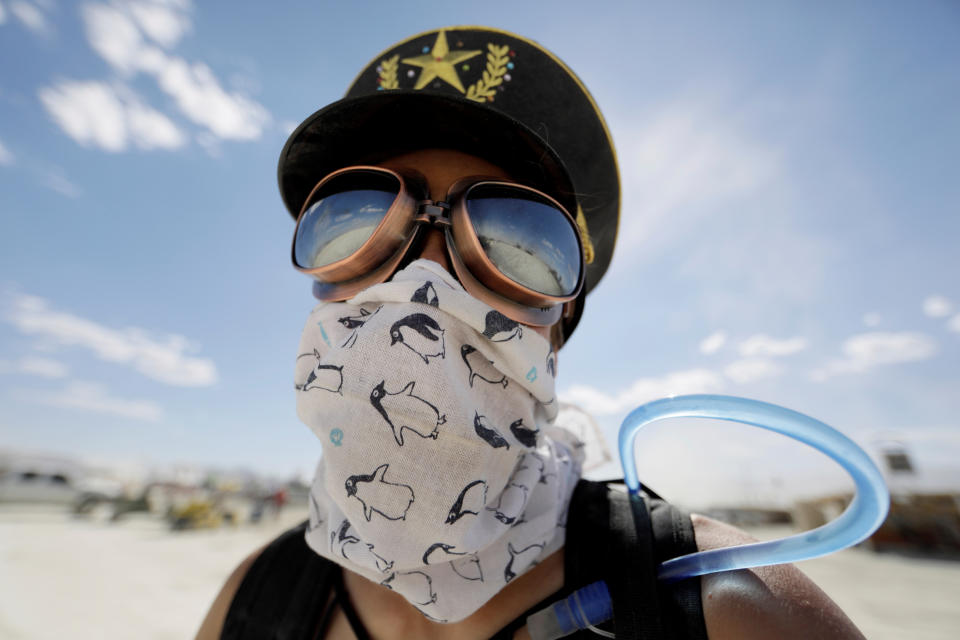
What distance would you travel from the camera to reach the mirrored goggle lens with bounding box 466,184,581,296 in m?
1.24

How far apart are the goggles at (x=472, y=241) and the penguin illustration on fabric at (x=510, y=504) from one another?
1.60 feet

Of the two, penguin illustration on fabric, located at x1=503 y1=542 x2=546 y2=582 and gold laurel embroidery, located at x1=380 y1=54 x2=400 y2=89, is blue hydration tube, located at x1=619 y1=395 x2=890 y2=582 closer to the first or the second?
penguin illustration on fabric, located at x1=503 y1=542 x2=546 y2=582

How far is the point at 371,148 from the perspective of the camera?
1.46 meters

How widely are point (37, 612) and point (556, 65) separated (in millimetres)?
10225

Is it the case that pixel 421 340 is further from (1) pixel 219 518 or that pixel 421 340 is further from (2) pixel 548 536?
(1) pixel 219 518

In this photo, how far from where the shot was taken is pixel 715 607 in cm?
85

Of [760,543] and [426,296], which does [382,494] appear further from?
[760,543]

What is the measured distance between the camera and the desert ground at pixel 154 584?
Result: 19.2 feet

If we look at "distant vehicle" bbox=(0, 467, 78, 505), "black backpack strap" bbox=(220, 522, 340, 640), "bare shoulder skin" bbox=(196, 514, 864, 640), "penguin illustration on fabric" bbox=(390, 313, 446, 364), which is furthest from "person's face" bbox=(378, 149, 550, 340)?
"distant vehicle" bbox=(0, 467, 78, 505)

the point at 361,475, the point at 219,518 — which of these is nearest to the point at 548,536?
the point at 361,475

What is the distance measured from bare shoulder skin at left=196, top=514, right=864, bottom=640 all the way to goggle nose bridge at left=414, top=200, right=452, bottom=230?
1.10m

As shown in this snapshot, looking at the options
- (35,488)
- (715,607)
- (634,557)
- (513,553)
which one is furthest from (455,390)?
(35,488)

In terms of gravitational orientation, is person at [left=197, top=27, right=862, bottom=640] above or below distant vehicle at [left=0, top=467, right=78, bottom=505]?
below

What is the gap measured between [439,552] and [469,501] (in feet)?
0.43
